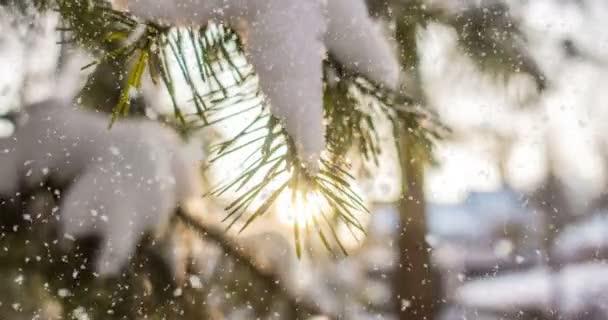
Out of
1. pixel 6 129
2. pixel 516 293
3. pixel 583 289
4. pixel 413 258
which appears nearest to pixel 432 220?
pixel 413 258

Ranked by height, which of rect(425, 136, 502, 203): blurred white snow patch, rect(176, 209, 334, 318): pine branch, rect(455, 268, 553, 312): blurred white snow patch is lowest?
rect(176, 209, 334, 318): pine branch

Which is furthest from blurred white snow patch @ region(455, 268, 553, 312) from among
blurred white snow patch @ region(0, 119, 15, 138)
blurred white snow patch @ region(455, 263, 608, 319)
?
blurred white snow patch @ region(0, 119, 15, 138)

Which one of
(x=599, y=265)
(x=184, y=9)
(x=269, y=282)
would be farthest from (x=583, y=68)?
(x=184, y=9)

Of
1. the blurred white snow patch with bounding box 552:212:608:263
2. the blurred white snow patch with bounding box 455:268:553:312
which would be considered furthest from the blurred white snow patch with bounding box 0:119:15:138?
the blurred white snow patch with bounding box 552:212:608:263

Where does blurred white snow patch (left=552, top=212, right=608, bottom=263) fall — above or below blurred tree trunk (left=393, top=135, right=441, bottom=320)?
above

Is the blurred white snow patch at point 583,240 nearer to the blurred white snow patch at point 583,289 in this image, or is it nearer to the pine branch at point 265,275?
the blurred white snow patch at point 583,289

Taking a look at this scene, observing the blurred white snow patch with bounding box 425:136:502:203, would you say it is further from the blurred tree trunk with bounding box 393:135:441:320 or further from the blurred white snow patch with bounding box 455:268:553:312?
the blurred white snow patch with bounding box 455:268:553:312

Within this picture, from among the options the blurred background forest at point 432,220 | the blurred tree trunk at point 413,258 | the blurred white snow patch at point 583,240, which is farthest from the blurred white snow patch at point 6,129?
the blurred white snow patch at point 583,240
